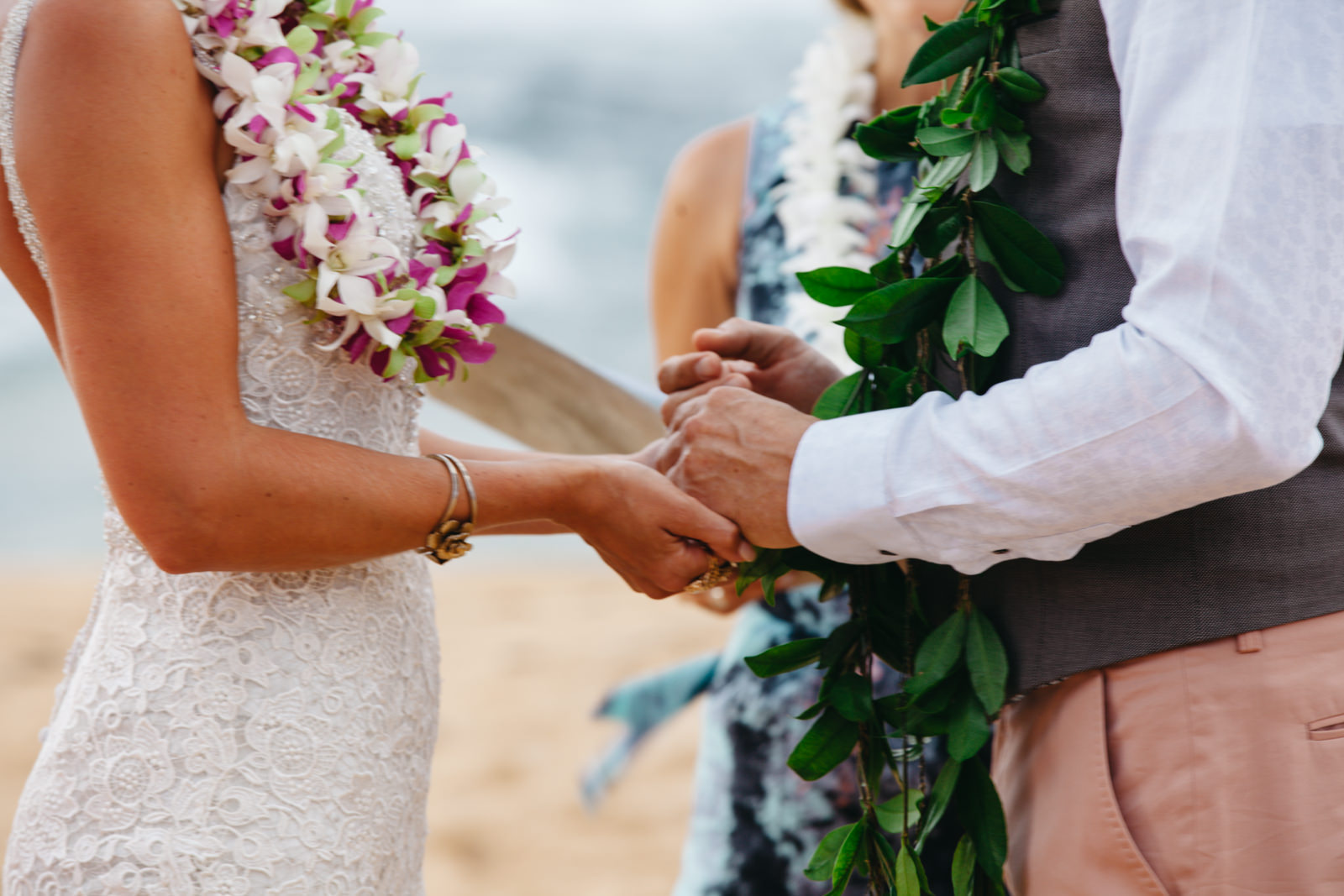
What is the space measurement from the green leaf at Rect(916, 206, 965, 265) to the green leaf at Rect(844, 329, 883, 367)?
0.13 meters

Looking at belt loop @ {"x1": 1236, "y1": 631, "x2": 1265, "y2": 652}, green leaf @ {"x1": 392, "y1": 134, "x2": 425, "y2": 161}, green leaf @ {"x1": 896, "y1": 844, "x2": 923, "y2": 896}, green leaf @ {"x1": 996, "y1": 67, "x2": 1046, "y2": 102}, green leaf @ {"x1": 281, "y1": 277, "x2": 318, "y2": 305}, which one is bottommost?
green leaf @ {"x1": 896, "y1": 844, "x2": 923, "y2": 896}

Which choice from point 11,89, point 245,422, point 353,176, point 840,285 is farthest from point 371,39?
point 840,285

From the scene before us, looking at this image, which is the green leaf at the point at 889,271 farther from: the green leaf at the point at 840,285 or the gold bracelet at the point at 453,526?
the gold bracelet at the point at 453,526

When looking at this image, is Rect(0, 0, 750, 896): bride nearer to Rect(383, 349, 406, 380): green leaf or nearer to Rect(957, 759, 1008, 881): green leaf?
Rect(383, 349, 406, 380): green leaf

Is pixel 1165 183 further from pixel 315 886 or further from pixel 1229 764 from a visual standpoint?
pixel 315 886

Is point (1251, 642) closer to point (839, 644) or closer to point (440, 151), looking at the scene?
point (839, 644)

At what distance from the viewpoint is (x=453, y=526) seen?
1.46m

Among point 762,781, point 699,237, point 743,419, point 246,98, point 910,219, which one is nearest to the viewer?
point 246,98

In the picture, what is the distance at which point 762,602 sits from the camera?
8.01ft

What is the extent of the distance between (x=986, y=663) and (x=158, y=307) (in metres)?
1.00

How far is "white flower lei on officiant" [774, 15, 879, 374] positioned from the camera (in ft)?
8.43

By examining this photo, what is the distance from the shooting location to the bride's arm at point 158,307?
1209 mm

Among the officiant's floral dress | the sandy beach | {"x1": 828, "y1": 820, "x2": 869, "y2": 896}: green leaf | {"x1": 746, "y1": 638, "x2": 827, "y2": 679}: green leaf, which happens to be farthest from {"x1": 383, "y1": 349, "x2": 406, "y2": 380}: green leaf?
the sandy beach

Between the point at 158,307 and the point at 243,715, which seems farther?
the point at 243,715
